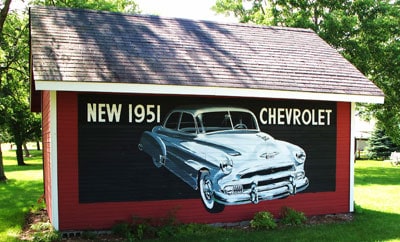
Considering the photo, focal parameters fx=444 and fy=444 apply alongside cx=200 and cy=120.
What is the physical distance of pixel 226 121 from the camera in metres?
9.66

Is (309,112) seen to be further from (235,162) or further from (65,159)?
(65,159)

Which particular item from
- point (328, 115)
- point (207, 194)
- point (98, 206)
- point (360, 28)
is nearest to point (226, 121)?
point (207, 194)

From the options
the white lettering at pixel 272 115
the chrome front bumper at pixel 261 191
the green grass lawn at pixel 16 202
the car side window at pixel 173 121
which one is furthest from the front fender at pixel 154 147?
the green grass lawn at pixel 16 202

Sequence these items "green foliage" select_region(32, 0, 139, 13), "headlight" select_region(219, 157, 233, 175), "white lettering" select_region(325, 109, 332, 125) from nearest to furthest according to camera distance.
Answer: "headlight" select_region(219, 157, 233, 175) → "white lettering" select_region(325, 109, 332, 125) → "green foliage" select_region(32, 0, 139, 13)

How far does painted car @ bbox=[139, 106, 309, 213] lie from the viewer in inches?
367

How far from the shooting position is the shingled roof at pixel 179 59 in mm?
8555

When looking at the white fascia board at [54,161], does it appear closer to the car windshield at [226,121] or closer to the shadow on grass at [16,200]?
the shadow on grass at [16,200]

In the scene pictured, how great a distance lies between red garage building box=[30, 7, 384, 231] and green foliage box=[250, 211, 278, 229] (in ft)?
1.01

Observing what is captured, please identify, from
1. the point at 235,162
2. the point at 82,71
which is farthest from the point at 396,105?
the point at 82,71

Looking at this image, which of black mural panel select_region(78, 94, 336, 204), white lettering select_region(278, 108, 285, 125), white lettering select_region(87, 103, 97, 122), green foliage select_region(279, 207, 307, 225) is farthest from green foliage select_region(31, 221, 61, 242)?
white lettering select_region(278, 108, 285, 125)

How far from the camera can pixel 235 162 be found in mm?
9625

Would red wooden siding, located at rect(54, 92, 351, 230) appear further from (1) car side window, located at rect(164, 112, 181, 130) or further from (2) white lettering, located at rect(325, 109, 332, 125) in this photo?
(2) white lettering, located at rect(325, 109, 332, 125)

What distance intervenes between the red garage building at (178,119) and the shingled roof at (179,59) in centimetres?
3

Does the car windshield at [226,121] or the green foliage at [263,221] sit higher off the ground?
the car windshield at [226,121]
